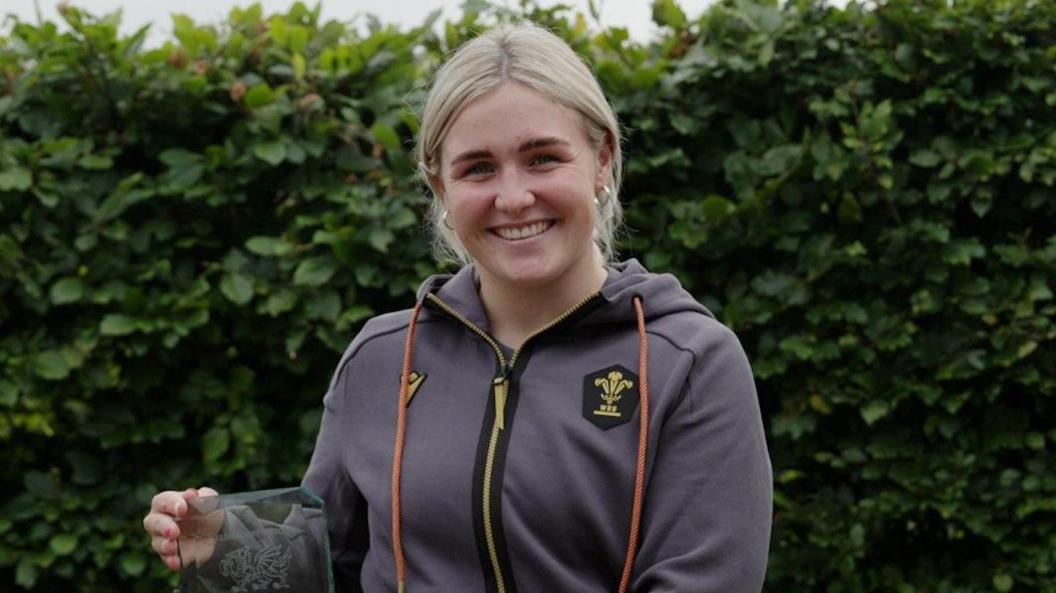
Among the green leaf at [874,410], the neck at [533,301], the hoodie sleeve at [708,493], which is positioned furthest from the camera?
the green leaf at [874,410]

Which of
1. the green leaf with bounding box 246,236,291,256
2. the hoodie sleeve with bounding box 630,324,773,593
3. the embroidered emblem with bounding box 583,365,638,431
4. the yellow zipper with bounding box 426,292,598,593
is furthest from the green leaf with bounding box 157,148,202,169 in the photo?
the hoodie sleeve with bounding box 630,324,773,593

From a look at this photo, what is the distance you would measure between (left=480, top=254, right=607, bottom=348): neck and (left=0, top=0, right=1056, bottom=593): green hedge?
5.39 feet

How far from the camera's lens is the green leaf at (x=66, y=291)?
12.8 ft

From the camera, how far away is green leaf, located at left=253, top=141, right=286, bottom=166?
3.93 metres

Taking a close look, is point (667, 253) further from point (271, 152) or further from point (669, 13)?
point (271, 152)

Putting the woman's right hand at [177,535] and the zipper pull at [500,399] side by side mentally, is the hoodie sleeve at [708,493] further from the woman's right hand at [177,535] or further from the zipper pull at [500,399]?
the woman's right hand at [177,535]

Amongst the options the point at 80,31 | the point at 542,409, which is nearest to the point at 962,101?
the point at 542,409

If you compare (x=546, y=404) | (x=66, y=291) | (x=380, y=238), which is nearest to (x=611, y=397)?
(x=546, y=404)

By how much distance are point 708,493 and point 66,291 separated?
250 centimetres

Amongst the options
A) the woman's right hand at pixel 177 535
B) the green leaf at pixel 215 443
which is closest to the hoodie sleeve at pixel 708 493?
the woman's right hand at pixel 177 535

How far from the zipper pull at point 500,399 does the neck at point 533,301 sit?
0.26 ft

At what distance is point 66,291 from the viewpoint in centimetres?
392

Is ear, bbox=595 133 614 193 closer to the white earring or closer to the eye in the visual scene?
the white earring

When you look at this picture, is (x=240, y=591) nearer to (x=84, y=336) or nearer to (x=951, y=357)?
(x=84, y=336)
